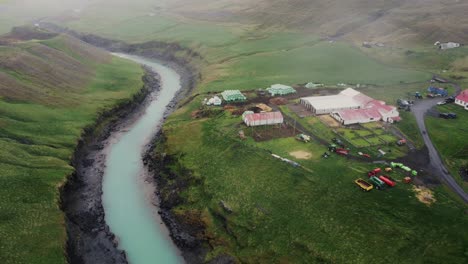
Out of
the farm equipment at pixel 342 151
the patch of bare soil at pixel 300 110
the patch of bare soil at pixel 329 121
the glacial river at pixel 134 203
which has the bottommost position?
the glacial river at pixel 134 203

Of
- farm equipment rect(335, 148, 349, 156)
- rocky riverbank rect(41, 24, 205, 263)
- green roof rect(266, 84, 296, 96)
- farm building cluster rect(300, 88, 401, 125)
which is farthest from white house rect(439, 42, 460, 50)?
rocky riverbank rect(41, 24, 205, 263)

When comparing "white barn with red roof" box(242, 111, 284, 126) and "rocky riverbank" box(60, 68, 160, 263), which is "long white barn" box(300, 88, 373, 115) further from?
"rocky riverbank" box(60, 68, 160, 263)

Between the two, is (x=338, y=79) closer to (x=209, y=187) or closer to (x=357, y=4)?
(x=209, y=187)

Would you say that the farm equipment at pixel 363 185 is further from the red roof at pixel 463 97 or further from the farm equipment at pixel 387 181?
the red roof at pixel 463 97

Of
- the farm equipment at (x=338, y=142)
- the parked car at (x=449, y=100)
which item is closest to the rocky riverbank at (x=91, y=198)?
the farm equipment at (x=338, y=142)

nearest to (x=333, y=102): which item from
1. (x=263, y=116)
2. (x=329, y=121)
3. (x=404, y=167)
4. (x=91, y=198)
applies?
(x=329, y=121)
